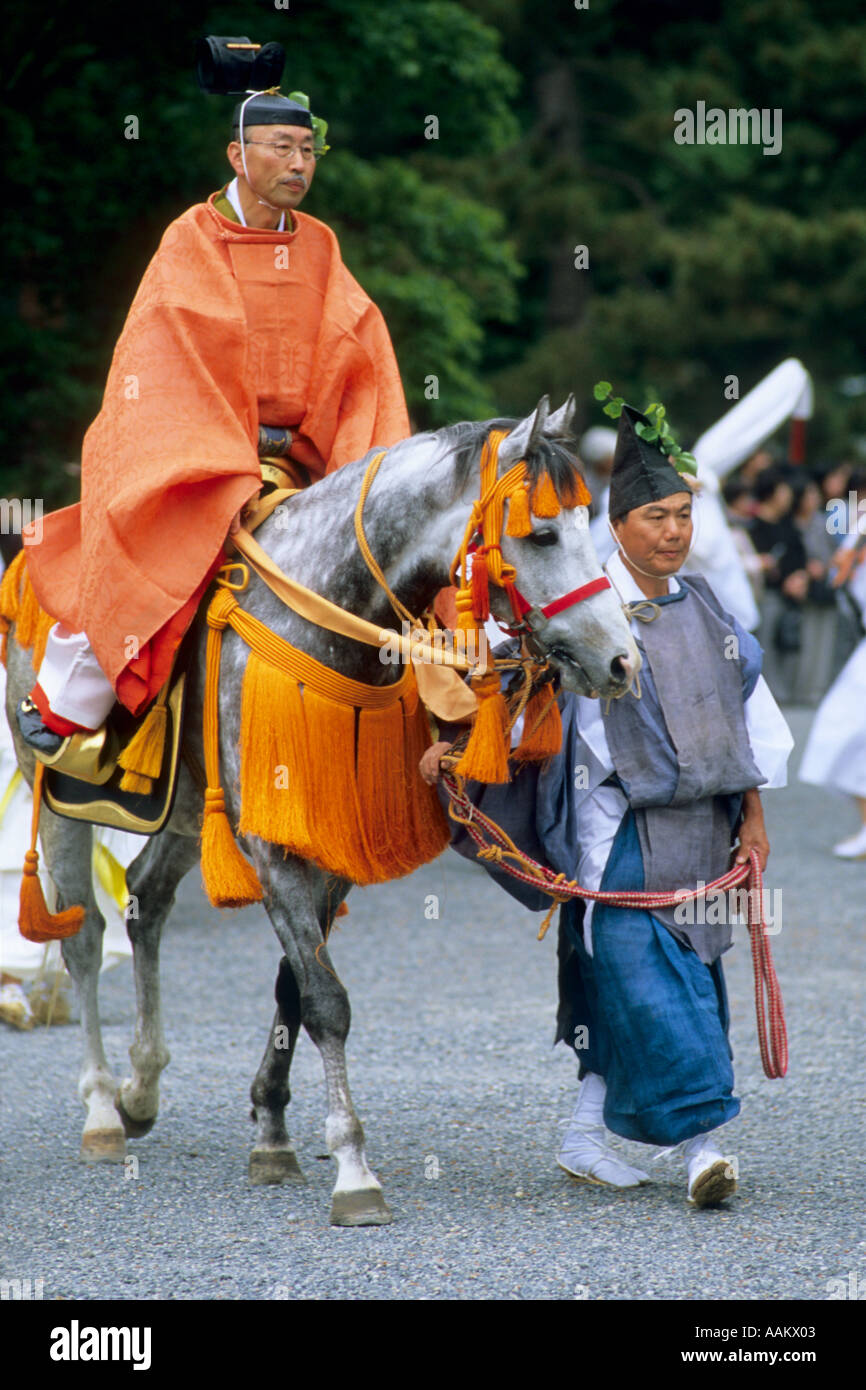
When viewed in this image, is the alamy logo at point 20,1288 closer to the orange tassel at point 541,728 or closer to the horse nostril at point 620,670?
the orange tassel at point 541,728

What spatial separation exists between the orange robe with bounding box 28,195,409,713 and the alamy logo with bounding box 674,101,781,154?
55.6 feet

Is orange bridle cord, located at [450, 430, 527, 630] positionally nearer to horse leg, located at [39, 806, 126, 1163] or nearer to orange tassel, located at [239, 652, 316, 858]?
orange tassel, located at [239, 652, 316, 858]

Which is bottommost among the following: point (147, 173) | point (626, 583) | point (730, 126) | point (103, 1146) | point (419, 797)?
point (103, 1146)

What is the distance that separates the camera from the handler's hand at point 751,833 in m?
4.40

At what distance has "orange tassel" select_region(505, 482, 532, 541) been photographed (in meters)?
3.80

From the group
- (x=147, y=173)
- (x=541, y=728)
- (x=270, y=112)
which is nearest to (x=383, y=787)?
(x=541, y=728)

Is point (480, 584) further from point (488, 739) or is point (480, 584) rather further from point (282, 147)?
point (282, 147)

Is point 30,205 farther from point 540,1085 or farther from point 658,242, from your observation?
point 658,242

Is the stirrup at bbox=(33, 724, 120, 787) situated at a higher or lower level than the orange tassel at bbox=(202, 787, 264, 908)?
higher

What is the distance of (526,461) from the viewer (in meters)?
3.85

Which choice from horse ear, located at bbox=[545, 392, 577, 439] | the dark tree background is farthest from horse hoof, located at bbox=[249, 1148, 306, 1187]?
the dark tree background

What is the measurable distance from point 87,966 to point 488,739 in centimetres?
173

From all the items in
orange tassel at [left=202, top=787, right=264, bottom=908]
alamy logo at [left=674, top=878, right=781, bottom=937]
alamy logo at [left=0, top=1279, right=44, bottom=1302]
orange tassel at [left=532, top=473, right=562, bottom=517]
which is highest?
orange tassel at [left=532, top=473, right=562, bottom=517]
